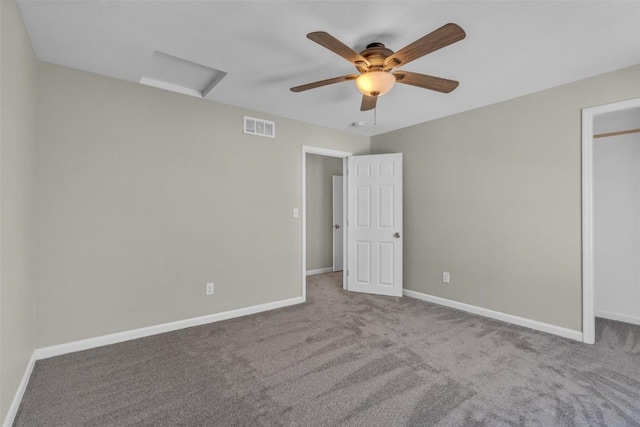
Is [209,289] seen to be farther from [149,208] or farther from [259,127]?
[259,127]

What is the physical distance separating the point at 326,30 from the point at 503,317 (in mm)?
3387

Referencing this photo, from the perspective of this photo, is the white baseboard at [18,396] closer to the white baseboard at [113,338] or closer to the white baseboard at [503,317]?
the white baseboard at [113,338]

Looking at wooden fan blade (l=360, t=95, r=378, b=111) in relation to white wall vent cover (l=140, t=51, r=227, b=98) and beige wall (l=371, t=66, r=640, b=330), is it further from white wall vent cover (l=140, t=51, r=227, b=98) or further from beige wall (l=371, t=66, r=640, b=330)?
beige wall (l=371, t=66, r=640, b=330)

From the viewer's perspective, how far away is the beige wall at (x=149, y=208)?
101 inches

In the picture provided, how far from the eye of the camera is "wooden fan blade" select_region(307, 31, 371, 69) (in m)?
1.68

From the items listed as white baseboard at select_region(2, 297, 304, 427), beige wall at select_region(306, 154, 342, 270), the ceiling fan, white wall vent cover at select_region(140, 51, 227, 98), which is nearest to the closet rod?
the ceiling fan

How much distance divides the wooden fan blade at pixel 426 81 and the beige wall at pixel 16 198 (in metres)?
2.30

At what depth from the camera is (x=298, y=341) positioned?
2.86 meters

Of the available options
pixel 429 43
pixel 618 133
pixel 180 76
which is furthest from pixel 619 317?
pixel 180 76

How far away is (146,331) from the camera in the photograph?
9.63ft

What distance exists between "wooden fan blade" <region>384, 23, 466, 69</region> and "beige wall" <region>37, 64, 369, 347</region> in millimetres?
2141

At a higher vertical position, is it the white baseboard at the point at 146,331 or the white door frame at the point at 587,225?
the white door frame at the point at 587,225

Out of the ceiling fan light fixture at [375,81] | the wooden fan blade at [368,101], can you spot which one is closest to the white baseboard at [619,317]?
the wooden fan blade at [368,101]

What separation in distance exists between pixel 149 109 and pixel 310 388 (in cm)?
288
